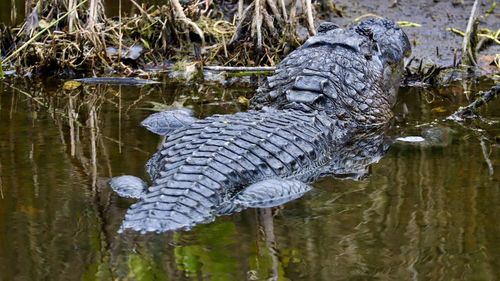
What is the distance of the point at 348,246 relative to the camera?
14.6 feet

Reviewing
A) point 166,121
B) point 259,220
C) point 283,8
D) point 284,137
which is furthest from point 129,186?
point 283,8

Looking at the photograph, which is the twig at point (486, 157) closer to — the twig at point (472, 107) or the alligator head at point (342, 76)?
the twig at point (472, 107)

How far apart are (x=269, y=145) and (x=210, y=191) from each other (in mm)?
766

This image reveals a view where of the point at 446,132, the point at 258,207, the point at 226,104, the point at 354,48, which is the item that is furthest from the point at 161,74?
the point at 258,207

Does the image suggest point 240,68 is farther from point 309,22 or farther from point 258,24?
point 309,22

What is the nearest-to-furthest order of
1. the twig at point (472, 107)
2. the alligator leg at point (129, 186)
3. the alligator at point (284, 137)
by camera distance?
1. the alligator at point (284, 137)
2. the alligator leg at point (129, 186)
3. the twig at point (472, 107)

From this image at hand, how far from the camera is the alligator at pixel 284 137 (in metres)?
4.88

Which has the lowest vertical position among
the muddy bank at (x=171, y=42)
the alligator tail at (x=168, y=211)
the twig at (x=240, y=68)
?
the alligator tail at (x=168, y=211)

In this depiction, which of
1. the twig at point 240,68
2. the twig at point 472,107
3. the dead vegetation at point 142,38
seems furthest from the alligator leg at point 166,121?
the twig at point 472,107

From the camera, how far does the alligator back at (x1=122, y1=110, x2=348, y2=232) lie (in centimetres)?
469

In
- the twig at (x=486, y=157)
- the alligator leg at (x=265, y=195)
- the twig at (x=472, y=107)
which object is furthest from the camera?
the twig at (x=472, y=107)

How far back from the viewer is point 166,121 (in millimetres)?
6789

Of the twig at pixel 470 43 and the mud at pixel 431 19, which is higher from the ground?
the mud at pixel 431 19

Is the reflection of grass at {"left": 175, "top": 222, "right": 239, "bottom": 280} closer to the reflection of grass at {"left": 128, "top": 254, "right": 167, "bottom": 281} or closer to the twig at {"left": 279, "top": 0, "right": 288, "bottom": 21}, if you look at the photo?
the reflection of grass at {"left": 128, "top": 254, "right": 167, "bottom": 281}
